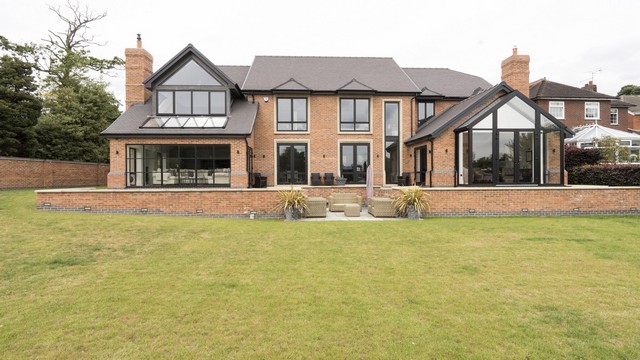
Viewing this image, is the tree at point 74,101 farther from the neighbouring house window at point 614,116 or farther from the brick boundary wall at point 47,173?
the neighbouring house window at point 614,116

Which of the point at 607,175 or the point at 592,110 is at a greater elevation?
the point at 592,110

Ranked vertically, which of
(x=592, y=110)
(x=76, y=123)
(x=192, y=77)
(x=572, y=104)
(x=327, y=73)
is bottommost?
(x=76, y=123)

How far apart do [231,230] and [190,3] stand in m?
10.8

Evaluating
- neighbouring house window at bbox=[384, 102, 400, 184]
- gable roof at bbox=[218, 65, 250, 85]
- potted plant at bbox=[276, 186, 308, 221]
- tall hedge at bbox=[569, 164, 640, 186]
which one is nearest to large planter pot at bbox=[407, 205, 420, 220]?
potted plant at bbox=[276, 186, 308, 221]

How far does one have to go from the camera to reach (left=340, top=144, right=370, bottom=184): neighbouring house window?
19891 mm

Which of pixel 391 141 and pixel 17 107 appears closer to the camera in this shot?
pixel 391 141

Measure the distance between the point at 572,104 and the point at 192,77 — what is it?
32690mm

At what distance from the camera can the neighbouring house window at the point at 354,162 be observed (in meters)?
19.9

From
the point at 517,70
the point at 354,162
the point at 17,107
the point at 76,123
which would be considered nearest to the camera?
the point at 517,70

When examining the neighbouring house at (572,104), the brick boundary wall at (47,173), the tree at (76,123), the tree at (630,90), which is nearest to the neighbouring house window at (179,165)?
the brick boundary wall at (47,173)

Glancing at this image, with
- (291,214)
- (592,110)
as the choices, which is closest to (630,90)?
(592,110)

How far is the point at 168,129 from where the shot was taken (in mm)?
16828

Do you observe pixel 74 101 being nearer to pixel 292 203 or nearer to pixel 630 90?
pixel 292 203

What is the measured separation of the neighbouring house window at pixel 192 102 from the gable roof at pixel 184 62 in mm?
641
